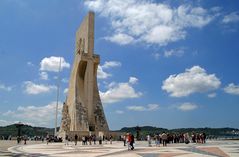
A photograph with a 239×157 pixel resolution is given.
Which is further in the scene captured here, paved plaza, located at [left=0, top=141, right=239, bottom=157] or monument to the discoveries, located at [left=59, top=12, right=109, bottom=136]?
monument to the discoveries, located at [left=59, top=12, right=109, bottom=136]

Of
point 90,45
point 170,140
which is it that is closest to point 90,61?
point 90,45

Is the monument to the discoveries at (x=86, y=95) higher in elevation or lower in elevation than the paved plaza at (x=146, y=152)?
higher

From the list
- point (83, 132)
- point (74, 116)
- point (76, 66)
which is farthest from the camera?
point (76, 66)

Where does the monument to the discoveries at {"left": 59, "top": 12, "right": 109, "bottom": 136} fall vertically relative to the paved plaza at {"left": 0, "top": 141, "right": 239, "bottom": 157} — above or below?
above

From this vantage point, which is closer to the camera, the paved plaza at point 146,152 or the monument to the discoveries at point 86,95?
the paved plaza at point 146,152

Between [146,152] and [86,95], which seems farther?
[86,95]

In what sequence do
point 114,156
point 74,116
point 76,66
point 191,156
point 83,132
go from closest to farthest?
point 191,156
point 114,156
point 83,132
point 74,116
point 76,66

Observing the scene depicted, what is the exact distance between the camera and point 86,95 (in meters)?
58.5

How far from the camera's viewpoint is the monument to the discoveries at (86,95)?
57125 mm

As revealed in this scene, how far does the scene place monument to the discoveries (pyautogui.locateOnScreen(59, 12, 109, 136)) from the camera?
5712 centimetres

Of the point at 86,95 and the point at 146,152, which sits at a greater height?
the point at 86,95

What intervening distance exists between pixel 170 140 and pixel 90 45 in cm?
2922

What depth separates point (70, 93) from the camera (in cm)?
6359

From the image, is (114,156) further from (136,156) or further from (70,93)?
(70,93)
